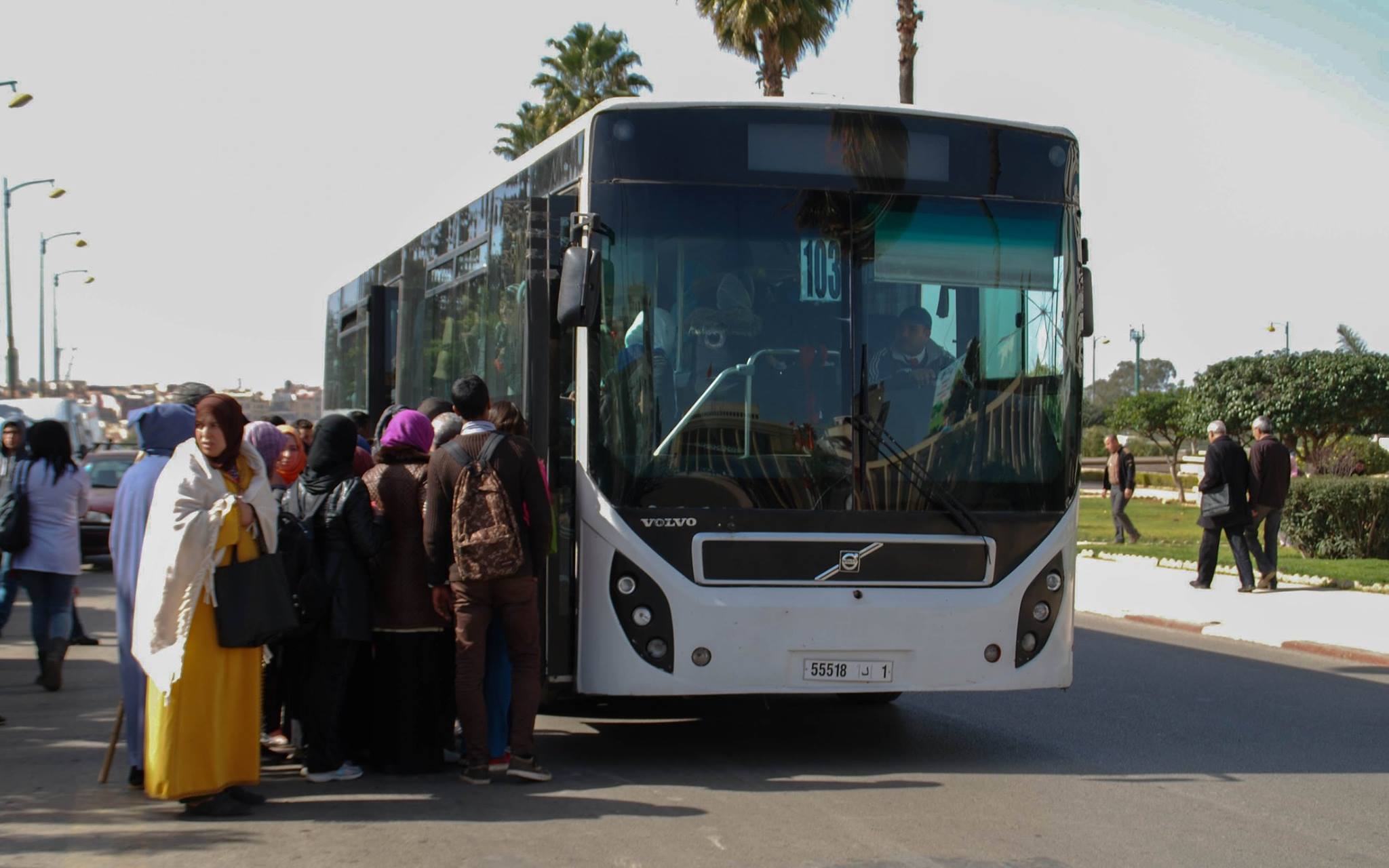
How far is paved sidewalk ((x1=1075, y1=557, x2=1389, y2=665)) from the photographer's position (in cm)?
1462

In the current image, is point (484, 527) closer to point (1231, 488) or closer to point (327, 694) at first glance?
point (327, 694)

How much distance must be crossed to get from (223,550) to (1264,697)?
24.5ft

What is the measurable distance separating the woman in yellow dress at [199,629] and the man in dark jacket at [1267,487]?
45.1 feet

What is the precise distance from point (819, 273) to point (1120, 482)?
18.9 m

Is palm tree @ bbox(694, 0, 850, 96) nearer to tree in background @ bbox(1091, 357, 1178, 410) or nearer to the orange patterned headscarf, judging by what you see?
the orange patterned headscarf

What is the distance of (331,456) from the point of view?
25.4ft

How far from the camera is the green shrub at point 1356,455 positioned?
133ft

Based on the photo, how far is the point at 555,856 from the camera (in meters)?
6.34

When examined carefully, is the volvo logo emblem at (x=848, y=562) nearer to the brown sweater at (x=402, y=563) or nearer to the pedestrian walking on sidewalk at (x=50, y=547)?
the brown sweater at (x=402, y=563)

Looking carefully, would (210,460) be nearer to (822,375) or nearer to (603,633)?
(603,633)

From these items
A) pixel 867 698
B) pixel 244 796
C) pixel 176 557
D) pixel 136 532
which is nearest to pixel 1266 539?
pixel 867 698

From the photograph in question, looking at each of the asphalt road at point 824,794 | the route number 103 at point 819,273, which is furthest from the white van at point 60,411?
the route number 103 at point 819,273

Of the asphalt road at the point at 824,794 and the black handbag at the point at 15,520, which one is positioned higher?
the black handbag at the point at 15,520

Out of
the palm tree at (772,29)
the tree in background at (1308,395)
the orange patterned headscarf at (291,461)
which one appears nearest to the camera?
the orange patterned headscarf at (291,461)
